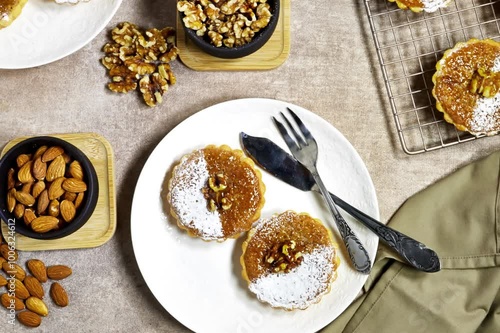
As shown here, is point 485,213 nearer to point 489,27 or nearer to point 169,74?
point 489,27

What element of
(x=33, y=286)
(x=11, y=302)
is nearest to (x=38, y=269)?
(x=33, y=286)

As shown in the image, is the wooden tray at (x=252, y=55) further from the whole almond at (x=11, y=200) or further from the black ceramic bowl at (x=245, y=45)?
the whole almond at (x=11, y=200)

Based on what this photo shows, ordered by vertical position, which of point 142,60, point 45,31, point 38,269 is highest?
point 45,31

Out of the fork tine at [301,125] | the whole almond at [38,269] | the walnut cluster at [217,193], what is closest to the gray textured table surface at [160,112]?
the whole almond at [38,269]

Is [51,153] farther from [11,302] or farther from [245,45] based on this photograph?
[245,45]

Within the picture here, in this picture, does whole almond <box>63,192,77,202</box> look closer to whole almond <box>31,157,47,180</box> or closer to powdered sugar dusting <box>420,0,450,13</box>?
whole almond <box>31,157,47,180</box>

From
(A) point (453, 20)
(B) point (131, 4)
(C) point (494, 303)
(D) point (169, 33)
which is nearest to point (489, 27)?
(A) point (453, 20)

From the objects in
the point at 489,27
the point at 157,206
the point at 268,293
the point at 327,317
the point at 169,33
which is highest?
the point at 169,33
